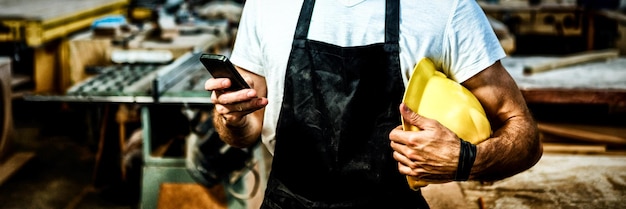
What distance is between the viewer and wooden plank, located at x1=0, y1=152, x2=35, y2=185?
4.75 metres

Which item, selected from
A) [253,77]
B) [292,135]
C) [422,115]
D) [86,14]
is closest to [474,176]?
[422,115]

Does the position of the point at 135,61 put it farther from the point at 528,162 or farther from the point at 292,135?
the point at 528,162

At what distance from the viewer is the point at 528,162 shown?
67.7 inches

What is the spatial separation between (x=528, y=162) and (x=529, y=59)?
Answer: 9.04 feet

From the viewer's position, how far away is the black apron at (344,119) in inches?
69.1

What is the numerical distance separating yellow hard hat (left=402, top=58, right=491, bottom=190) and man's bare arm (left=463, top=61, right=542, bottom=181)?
0.21ft

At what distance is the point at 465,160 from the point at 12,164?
179 inches

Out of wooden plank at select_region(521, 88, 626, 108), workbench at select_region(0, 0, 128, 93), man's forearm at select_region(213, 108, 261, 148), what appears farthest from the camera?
workbench at select_region(0, 0, 128, 93)

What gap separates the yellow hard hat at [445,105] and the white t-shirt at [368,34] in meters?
A: 0.10

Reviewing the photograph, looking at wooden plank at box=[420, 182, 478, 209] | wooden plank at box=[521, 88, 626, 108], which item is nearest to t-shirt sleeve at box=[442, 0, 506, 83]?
wooden plank at box=[420, 182, 478, 209]

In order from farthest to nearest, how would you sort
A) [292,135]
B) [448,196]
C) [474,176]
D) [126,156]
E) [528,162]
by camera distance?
1. [126,156]
2. [448,196]
3. [292,135]
4. [528,162]
5. [474,176]

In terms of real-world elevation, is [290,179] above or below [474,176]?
below

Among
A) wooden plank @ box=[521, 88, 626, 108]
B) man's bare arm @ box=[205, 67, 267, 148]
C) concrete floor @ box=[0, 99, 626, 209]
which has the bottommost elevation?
concrete floor @ box=[0, 99, 626, 209]

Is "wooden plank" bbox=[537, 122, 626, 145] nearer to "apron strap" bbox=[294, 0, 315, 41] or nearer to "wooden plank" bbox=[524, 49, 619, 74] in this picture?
"wooden plank" bbox=[524, 49, 619, 74]
